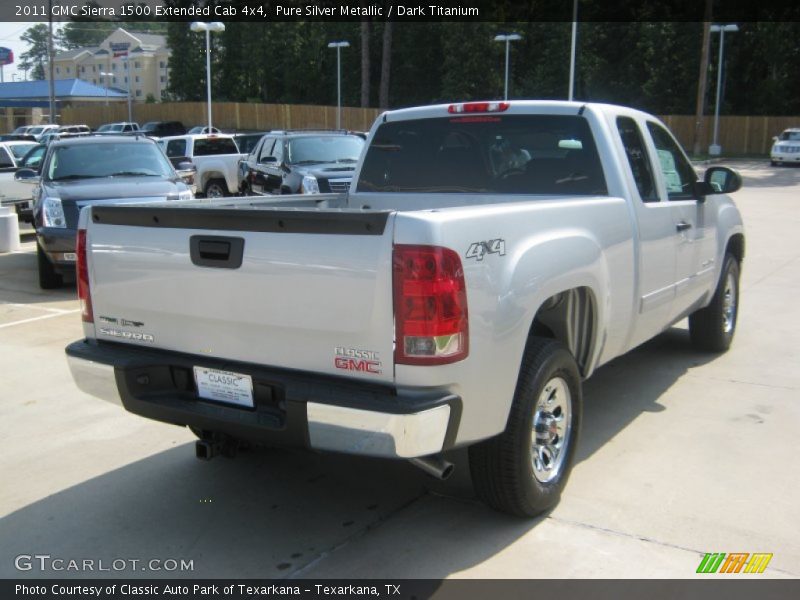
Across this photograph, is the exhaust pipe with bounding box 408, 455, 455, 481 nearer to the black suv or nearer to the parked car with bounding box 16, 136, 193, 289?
the parked car with bounding box 16, 136, 193, 289

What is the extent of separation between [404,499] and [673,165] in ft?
10.4

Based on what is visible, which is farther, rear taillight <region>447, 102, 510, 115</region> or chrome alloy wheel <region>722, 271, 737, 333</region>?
chrome alloy wheel <region>722, 271, 737, 333</region>

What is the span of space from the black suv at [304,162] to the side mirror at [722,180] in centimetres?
764

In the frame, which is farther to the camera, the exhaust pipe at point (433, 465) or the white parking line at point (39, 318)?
the white parking line at point (39, 318)

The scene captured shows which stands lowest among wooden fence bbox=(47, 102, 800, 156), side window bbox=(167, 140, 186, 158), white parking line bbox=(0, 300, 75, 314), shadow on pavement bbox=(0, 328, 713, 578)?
white parking line bbox=(0, 300, 75, 314)

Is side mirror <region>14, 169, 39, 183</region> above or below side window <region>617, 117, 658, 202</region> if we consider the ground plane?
below

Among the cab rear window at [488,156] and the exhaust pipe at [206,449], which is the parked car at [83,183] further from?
the exhaust pipe at [206,449]

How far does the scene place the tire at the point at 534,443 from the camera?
361 centimetres

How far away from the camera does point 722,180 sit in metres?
5.89

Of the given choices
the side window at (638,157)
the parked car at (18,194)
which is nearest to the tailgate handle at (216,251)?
the side window at (638,157)

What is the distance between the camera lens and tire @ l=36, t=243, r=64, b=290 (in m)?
10.0

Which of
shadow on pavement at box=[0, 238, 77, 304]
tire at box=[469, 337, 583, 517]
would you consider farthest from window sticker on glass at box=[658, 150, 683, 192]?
shadow on pavement at box=[0, 238, 77, 304]

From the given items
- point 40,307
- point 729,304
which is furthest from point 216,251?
point 40,307

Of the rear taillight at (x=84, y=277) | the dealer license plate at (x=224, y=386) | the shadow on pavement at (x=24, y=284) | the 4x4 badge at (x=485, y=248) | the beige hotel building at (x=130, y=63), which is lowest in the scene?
the shadow on pavement at (x=24, y=284)
